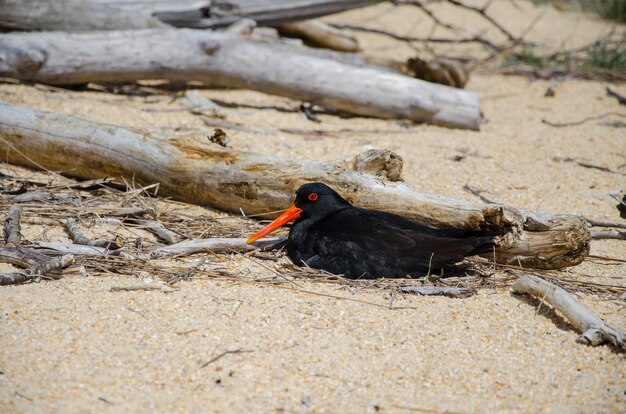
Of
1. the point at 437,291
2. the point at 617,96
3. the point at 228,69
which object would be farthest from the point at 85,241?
the point at 617,96

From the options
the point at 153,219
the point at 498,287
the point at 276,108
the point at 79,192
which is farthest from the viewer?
the point at 276,108

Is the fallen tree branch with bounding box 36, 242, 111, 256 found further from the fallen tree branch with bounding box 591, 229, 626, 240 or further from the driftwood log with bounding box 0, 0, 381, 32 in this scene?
the driftwood log with bounding box 0, 0, 381, 32

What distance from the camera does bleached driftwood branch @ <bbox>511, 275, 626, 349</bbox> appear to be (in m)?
4.02

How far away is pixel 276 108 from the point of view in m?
8.56

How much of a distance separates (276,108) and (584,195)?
3.57 metres

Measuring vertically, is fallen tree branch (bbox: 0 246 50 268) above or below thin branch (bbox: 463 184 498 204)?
above

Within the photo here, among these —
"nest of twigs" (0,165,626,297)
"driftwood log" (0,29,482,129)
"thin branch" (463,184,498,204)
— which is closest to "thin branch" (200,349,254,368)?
"nest of twigs" (0,165,626,297)

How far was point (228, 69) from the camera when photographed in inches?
319

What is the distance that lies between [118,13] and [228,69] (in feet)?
4.59

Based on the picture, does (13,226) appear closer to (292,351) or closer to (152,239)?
(152,239)

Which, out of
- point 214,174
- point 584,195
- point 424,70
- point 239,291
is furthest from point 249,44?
point 239,291

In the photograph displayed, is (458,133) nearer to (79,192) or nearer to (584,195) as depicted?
(584,195)

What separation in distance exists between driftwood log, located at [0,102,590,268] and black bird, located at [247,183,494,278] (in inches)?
8.1

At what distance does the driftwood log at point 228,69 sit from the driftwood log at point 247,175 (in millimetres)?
1605
